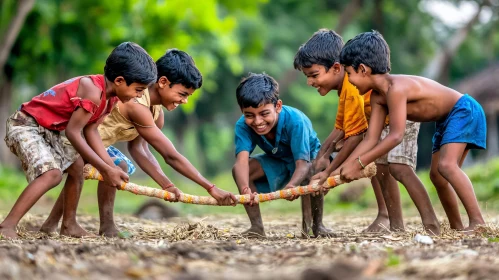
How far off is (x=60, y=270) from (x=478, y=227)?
3.03 meters

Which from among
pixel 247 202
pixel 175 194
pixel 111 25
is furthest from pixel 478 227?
pixel 111 25

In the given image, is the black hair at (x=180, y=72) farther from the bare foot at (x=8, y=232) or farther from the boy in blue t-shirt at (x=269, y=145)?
the bare foot at (x=8, y=232)

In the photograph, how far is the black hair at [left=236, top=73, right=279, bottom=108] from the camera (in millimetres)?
5578

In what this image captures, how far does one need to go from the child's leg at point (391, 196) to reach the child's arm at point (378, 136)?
66 centimetres

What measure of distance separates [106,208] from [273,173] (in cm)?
134

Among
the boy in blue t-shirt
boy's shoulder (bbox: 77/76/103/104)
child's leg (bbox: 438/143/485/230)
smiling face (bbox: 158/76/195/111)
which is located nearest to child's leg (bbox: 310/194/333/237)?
the boy in blue t-shirt

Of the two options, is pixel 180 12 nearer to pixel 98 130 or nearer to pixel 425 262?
pixel 98 130

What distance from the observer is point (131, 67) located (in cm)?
526

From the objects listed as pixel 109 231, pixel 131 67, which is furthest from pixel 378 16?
pixel 131 67

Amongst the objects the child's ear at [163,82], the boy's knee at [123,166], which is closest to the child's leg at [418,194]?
the child's ear at [163,82]

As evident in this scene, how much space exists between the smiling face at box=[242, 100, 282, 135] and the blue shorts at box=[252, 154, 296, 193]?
11.1 inches

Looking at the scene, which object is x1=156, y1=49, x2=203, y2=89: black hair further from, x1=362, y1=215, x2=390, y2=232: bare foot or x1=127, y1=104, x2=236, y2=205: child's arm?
x1=362, y1=215, x2=390, y2=232: bare foot

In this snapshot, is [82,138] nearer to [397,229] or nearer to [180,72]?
[180,72]

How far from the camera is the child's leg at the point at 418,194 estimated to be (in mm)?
5426
